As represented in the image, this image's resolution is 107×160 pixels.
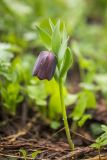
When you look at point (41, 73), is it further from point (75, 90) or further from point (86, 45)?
point (86, 45)

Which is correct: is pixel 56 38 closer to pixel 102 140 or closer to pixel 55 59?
pixel 55 59

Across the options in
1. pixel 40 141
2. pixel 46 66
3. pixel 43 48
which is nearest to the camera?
pixel 46 66

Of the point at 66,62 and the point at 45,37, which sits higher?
the point at 45,37

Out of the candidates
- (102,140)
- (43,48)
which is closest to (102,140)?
(102,140)

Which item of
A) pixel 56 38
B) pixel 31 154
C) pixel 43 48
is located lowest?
pixel 31 154

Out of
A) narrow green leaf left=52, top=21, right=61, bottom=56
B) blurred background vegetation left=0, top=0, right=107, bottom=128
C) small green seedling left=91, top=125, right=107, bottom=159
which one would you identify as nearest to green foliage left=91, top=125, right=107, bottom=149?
small green seedling left=91, top=125, right=107, bottom=159

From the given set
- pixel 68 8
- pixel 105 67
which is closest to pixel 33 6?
pixel 68 8

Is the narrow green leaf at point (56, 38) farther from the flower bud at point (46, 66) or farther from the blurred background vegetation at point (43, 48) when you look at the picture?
the blurred background vegetation at point (43, 48)

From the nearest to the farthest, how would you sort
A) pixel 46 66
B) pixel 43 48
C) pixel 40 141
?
pixel 46 66
pixel 40 141
pixel 43 48
